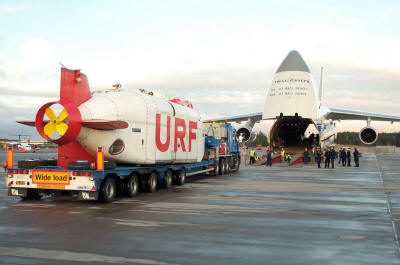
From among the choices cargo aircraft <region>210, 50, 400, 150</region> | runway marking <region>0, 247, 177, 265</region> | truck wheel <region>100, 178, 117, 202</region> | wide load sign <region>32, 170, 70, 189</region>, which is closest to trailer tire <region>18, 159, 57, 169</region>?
wide load sign <region>32, 170, 70, 189</region>

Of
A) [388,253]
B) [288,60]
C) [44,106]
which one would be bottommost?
[388,253]

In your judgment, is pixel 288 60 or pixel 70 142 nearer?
pixel 70 142

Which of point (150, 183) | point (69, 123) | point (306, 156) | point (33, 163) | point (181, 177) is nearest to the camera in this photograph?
point (69, 123)

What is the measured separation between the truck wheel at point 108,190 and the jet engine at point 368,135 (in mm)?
31825

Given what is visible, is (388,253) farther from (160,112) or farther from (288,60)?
(288,60)

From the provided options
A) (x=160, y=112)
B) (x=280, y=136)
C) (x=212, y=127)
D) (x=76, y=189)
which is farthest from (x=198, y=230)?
(x=280, y=136)

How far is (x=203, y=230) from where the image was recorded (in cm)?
924

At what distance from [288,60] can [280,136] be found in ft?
31.1

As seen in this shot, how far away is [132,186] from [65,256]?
26.3 ft

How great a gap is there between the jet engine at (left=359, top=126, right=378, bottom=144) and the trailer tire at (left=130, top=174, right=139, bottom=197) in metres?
30.3

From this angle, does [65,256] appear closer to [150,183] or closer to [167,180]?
[150,183]

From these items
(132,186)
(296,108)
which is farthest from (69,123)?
(296,108)

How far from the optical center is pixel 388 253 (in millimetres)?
7465

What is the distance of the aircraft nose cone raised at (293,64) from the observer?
36.3 metres
